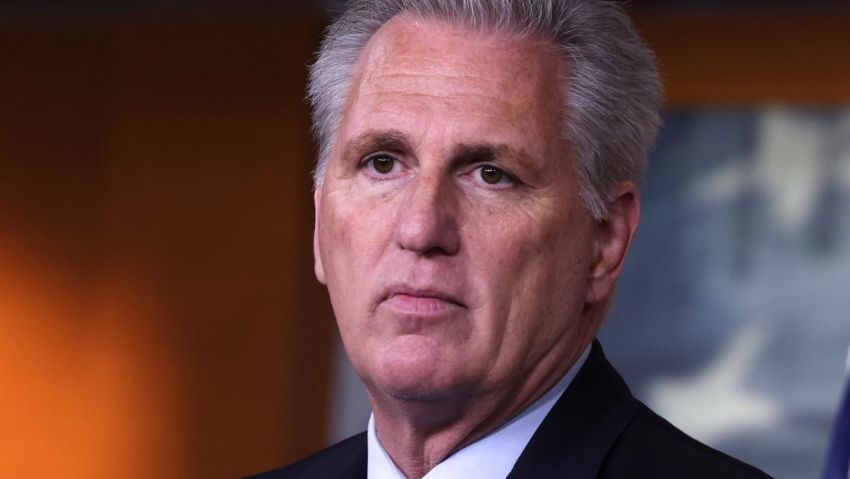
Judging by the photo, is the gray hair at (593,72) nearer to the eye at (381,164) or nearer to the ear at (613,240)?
the ear at (613,240)

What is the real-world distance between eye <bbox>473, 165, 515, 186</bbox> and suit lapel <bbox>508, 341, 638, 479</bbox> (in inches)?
10.9

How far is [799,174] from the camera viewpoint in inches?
185

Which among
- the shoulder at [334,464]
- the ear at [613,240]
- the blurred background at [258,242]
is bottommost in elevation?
the blurred background at [258,242]

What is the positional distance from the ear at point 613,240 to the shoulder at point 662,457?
17cm

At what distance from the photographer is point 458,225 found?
1761 millimetres

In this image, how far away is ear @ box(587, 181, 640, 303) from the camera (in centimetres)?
190

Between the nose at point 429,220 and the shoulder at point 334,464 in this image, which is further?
the shoulder at point 334,464

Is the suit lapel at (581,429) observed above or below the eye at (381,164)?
below

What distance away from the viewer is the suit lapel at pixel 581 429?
1801 millimetres

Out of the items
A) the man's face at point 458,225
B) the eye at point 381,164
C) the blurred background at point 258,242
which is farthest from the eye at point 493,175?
the blurred background at point 258,242

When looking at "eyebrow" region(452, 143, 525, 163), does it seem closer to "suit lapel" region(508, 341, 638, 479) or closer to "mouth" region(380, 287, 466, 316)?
"mouth" region(380, 287, 466, 316)

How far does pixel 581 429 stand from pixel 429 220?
0.34 m

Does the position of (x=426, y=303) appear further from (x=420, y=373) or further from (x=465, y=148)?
(x=465, y=148)

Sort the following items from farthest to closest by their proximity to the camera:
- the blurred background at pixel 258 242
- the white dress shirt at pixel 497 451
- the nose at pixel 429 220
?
the blurred background at pixel 258 242 → the white dress shirt at pixel 497 451 → the nose at pixel 429 220
